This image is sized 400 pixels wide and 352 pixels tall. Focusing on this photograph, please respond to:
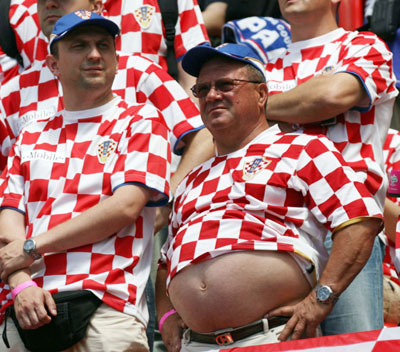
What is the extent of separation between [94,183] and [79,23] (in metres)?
0.84

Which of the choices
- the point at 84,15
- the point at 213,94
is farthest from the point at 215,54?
the point at 84,15

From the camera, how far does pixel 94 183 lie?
3510 millimetres

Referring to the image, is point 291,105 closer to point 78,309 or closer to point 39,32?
point 78,309

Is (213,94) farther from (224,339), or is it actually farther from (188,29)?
(188,29)

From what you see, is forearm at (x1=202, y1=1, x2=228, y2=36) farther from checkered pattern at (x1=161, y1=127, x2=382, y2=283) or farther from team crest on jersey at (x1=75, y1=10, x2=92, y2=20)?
checkered pattern at (x1=161, y1=127, x2=382, y2=283)

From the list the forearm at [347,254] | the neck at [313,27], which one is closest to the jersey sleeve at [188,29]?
the neck at [313,27]

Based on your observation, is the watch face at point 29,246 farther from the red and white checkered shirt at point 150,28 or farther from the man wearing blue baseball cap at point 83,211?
the red and white checkered shirt at point 150,28

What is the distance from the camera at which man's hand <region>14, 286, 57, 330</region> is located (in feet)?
10.6

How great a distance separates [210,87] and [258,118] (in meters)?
0.25

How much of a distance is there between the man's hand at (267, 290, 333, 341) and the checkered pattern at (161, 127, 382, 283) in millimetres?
182

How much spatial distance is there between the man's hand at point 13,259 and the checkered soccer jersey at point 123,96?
1021mm

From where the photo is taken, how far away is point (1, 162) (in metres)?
4.55

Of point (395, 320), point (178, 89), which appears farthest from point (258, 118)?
point (395, 320)

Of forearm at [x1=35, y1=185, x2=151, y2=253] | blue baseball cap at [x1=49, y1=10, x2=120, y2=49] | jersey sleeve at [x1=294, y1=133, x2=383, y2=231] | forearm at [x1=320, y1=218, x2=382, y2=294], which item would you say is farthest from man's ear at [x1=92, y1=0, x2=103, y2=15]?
forearm at [x1=320, y1=218, x2=382, y2=294]
